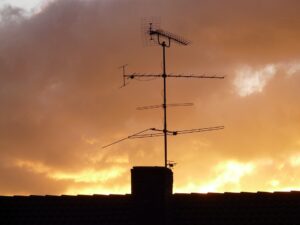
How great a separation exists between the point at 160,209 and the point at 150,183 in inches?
29.5

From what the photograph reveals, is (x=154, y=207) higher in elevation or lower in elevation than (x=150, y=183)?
lower

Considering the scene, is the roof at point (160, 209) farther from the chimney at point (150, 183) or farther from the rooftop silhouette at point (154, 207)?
the chimney at point (150, 183)

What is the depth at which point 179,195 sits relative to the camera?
20.6 m

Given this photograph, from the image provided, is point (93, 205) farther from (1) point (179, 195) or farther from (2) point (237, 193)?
(2) point (237, 193)

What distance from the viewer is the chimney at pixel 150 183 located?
19.6 m

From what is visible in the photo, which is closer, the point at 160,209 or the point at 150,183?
the point at 160,209

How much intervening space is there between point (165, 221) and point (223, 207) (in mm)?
1918

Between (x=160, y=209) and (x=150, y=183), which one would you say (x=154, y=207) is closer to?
(x=160, y=209)

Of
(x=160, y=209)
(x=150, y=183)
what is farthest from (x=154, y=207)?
(x=150, y=183)

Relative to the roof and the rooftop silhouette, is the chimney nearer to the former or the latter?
the rooftop silhouette

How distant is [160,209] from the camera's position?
770 inches

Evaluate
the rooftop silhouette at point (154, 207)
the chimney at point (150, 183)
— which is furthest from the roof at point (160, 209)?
the chimney at point (150, 183)

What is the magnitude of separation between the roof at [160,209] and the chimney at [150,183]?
0.18m

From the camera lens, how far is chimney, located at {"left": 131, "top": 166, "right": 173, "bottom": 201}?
64.3ft
